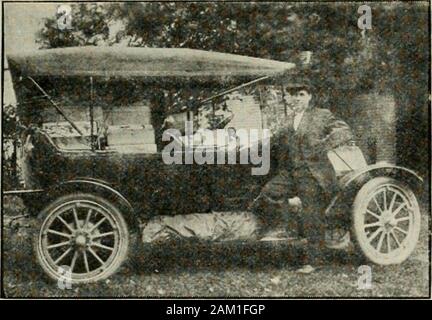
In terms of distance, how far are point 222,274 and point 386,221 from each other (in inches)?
55.9

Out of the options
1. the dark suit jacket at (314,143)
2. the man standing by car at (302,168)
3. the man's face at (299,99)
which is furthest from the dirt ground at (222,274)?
the man's face at (299,99)

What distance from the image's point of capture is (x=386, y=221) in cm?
590

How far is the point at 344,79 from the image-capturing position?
595 cm

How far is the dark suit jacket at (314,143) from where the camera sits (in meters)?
5.88

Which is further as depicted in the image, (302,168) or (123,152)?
(302,168)

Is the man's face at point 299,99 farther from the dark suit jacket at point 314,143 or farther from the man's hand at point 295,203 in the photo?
the man's hand at point 295,203

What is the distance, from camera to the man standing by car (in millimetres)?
5879

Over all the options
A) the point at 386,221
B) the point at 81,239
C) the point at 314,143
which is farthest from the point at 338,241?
the point at 81,239

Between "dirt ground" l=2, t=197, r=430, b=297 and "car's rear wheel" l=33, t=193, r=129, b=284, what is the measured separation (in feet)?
0.31

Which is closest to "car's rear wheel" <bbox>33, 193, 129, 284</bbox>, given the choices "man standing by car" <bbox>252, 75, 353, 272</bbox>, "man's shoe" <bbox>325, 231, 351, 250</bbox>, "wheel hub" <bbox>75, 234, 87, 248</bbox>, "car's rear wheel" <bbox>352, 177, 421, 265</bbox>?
"wheel hub" <bbox>75, 234, 87, 248</bbox>

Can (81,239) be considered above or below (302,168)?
below

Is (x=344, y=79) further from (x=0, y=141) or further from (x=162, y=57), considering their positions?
(x=0, y=141)

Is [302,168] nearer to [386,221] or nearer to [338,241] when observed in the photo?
[338,241]

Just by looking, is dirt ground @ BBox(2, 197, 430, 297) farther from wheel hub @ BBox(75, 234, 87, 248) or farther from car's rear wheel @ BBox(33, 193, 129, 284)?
wheel hub @ BBox(75, 234, 87, 248)
